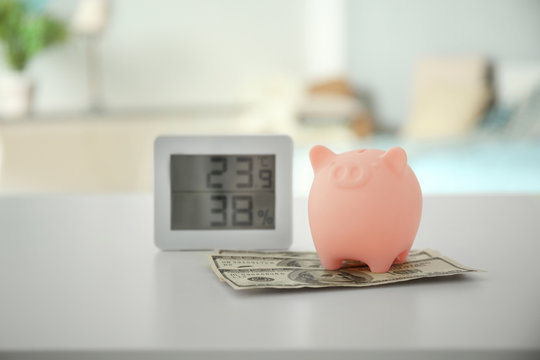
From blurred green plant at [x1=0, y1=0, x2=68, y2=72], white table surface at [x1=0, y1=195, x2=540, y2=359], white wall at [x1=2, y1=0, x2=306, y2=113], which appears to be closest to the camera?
white table surface at [x1=0, y1=195, x2=540, y2=359]

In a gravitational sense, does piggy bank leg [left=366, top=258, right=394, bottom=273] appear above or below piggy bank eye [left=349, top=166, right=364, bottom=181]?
below

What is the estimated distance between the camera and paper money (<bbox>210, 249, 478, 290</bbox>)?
0.55 m

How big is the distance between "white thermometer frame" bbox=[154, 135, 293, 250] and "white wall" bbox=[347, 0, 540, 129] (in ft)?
13.7

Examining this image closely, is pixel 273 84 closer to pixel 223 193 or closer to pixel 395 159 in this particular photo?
pixel 223 193

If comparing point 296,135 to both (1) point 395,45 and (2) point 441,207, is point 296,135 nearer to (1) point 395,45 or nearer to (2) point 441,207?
(1) point 395,45

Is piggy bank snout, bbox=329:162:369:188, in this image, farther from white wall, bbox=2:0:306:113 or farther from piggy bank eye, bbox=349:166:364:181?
white wall, bbox=2:0:306:113

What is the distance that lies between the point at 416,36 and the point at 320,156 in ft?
14.5

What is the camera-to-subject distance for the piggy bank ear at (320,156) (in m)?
0.62

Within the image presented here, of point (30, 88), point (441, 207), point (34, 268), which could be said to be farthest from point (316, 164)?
point (30, 88)

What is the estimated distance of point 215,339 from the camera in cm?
43

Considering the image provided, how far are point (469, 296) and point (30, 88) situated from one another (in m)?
5.40

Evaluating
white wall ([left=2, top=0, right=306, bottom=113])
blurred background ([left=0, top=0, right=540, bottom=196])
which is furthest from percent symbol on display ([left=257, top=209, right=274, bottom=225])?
white wall ([left=2, top=0, right=306, bottom=113])

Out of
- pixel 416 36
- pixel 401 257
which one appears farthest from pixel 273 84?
pixel 401 257

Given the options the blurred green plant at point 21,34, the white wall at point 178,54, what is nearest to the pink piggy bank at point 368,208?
the blurred green plant at point 21,34
